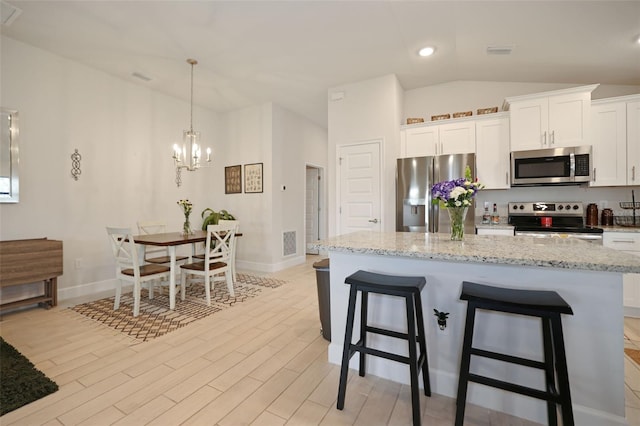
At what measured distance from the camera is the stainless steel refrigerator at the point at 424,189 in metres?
3.63

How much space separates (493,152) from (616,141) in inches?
47.2

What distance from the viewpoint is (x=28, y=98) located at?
3344mm

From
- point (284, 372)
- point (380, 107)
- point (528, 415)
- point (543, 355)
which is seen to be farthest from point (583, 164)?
point (284, 372)

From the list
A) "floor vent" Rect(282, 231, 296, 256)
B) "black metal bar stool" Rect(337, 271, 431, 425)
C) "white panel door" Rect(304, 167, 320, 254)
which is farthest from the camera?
"white panel door" Rect(304, 167, 320, 254)

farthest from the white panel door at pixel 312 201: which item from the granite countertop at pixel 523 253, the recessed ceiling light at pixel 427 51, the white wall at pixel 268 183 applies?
the granite countertop at pixel 523 253

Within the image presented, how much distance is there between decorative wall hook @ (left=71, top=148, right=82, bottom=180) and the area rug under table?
1683 mm

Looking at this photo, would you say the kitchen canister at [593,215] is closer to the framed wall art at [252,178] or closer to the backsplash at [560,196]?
the backsplash at [560,196]

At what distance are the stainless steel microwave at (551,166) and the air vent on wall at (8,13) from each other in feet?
17.9

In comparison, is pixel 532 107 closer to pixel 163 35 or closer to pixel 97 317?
pixel 163 35

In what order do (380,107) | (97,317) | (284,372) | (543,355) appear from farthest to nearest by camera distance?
(380,107), (97,317), (284,372), (543,355)

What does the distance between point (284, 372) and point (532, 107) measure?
4003 mm

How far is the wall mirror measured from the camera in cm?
314

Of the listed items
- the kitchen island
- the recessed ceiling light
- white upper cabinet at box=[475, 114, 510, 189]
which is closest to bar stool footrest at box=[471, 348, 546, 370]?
the kitchen island

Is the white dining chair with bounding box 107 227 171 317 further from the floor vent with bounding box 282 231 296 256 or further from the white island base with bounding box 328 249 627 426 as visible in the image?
the floor vent with bounding box 282 231 296 256
